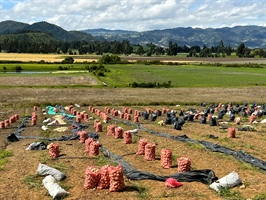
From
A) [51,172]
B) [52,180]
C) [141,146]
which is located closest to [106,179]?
[52,180]

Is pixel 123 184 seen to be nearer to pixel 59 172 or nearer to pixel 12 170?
pixel 59 172

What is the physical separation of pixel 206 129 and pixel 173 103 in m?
19.0

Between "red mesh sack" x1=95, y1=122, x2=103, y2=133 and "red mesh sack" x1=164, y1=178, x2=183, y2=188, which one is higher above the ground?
"red mesh sack" x1=164, y1=178, x2=183, y2=188

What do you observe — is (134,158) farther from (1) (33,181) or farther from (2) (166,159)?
(1) (33,181)

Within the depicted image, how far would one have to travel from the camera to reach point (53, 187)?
43.3 feet

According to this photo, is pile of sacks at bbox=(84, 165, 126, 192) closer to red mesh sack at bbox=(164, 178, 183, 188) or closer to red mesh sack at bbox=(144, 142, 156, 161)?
red mesh sack at bbox=(164, 178, 183, 188)

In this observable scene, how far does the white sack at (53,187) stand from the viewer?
12848mm

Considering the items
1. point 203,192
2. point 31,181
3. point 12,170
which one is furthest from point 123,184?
point 12,170

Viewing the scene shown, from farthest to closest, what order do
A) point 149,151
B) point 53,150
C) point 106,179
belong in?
point 53,150 → point 149,151 → point 106,179

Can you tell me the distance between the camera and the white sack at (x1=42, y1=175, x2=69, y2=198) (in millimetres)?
12848

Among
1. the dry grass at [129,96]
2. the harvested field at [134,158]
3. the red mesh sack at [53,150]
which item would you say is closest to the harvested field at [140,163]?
the harvested field at [134,158]

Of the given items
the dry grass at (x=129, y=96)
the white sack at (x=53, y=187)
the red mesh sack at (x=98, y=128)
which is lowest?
the dry grass at (x=129, y=96)

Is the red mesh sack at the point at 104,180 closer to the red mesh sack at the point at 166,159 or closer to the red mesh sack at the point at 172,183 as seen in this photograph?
the red mesh sack at the point at 172,183

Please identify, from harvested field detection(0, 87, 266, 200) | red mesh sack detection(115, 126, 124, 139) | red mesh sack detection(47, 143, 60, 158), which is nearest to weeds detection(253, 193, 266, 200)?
harvested field detection(0, 87, 266, 200)
